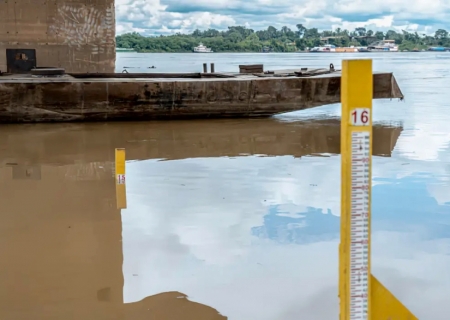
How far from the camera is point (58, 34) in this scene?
18891mm

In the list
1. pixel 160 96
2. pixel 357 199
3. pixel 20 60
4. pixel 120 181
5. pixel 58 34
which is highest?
pixel 58 34

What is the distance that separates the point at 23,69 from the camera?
1856 centimetres

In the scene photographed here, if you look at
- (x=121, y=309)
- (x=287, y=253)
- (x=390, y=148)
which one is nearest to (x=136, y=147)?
(x=390, y=148)

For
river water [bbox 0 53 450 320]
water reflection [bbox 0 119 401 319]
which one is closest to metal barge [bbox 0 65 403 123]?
river water [bbox 0 53 450 320]

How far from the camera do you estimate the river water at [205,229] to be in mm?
4805

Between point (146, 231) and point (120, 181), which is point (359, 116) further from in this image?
point (120, 181)

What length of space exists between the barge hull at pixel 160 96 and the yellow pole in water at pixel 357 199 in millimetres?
12629

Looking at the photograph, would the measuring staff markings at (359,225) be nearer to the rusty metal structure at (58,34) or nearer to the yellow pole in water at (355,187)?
the yellow pole in water at (355,187)

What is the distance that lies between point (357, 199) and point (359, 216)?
0.09 m

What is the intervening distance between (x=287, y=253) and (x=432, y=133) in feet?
31.7

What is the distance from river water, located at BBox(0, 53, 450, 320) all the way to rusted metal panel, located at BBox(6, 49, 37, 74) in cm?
617

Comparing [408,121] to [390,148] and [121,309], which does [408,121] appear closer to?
[390,148]

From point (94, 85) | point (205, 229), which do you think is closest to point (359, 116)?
point (205, 229)

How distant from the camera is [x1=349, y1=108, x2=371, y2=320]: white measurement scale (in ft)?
9.61
